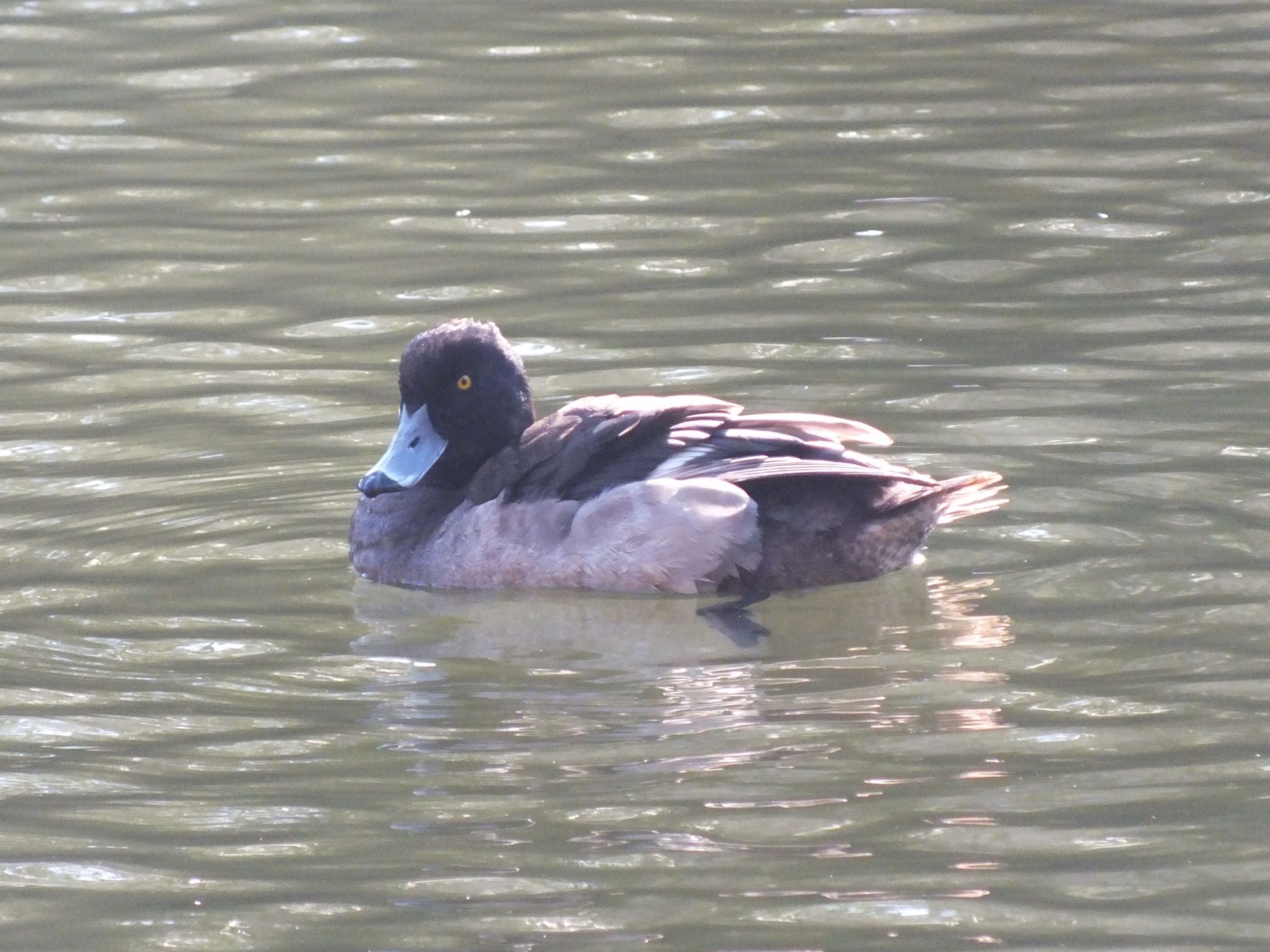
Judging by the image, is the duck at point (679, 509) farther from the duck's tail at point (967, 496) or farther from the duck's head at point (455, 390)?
the duck's head at point (455, 390)

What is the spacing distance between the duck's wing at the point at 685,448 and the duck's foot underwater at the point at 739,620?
36cm

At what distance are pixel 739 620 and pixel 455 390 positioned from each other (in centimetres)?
145

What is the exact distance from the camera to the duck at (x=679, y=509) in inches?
257

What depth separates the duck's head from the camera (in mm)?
7273

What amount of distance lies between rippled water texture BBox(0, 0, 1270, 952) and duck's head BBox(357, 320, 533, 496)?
1.51 ft

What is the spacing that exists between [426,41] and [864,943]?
8.79m

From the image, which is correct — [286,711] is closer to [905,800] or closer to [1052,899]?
[905,800]

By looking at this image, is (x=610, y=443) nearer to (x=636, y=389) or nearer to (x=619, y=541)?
(x=619, y=541)

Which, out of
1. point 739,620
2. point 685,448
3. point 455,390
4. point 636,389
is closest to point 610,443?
point 685,448

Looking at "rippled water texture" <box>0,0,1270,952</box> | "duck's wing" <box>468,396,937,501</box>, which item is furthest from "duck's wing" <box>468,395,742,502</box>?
"rippled water texture" <box>0,0,1270,952</box>

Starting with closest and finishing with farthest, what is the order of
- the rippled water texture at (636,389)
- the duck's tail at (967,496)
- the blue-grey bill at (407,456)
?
1. the rippled water texture at (636,389)
2. the duck's tail at (967,496)
3. the blue-grey bill at (407,456)

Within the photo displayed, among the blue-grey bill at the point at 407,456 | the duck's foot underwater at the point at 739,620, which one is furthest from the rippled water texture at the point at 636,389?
the blue-grey bill at the point at 407,456

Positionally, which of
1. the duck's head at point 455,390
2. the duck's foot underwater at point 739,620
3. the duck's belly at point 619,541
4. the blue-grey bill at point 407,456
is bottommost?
the duck's foot underwater at point 739,620

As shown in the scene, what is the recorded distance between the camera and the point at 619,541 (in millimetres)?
6621
